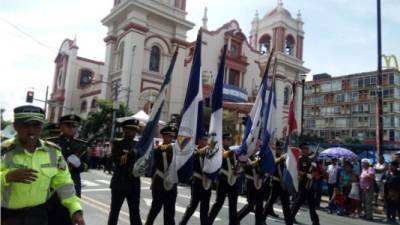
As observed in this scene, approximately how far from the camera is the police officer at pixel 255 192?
26.5 ft

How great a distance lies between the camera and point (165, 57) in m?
37.7

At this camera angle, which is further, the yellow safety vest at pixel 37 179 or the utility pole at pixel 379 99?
the utility pole at pixel 379 99

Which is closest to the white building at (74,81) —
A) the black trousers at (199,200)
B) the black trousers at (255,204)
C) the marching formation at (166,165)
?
the marching formation at (166,165)

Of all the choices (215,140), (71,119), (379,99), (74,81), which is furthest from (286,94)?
(71,119)

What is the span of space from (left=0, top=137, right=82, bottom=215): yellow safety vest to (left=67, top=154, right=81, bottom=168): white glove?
8.45ft

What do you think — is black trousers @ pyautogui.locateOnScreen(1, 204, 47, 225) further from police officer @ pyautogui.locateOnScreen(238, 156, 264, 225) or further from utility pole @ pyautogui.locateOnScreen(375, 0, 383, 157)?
utility pole @ pyautogui.locateOnScreen(375, 0, 383, 157)

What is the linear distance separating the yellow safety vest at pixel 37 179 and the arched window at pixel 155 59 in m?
34.0

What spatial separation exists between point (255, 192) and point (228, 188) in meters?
0.91

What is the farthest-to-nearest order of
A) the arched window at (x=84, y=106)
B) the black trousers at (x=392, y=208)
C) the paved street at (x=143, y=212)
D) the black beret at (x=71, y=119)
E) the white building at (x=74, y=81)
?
the white building at (x=74, y=81) → the arched window at (x=84, y=106) → the black trousers at (x=392, y=208) → the paved street at (x=143, y=212) → the black beret at (x=71, y=119)

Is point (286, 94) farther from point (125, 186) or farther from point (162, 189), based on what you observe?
point (125, 186)

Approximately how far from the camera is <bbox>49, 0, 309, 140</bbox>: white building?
116 feet

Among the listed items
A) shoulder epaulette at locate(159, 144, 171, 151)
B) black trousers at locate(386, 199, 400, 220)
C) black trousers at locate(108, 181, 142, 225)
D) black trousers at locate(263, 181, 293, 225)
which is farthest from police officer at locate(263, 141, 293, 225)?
black trousers at locate(386, 199, 400, 220)

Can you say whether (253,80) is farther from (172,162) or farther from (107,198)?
(172,162)

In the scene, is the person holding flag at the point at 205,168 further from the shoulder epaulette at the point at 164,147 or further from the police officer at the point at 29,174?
the police officer at the point at 29,174
